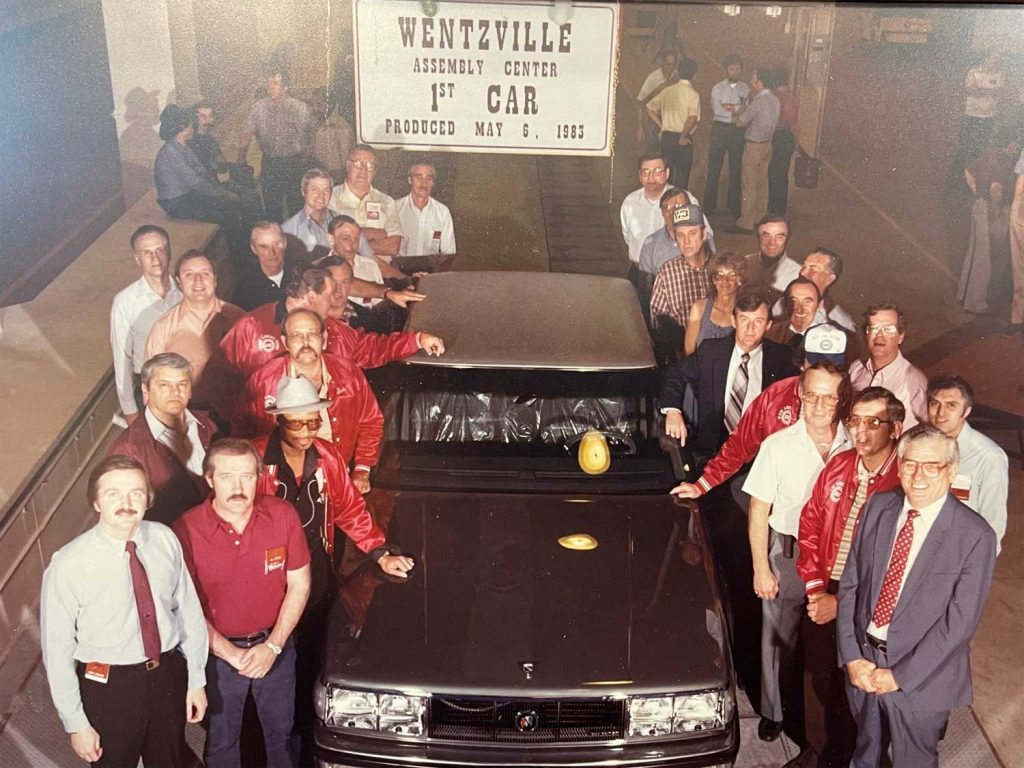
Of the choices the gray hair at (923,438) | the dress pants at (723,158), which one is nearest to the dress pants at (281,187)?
the dress pants at (723,158)

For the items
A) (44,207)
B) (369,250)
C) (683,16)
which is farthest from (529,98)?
(44,207)

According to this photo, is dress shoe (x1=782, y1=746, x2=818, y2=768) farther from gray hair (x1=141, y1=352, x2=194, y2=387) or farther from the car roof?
gray hair (x1=141, y1=352, x2=194, y2=387)

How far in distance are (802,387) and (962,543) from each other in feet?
2.89

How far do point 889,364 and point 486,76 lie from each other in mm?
1989

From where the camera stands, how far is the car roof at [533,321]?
4.40m

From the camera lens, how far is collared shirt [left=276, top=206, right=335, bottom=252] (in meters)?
4.41

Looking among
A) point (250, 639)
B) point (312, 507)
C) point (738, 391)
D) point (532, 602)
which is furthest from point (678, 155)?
point (250, 639)

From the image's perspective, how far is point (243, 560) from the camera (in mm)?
3758

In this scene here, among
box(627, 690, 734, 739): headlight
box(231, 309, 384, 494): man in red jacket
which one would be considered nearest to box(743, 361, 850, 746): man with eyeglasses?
box(627, 690, 734, 739): headlight

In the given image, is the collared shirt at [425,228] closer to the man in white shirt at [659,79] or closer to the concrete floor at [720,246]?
the concrete floor at [720,246]

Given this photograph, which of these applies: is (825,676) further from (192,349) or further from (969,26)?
(192,349)

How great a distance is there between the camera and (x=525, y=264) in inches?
187

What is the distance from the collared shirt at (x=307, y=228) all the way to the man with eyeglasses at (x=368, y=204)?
0.10 metres

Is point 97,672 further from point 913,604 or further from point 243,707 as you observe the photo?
point 913,604
